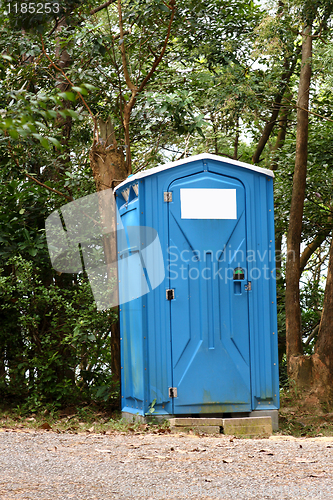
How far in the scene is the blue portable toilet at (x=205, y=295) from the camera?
493cm

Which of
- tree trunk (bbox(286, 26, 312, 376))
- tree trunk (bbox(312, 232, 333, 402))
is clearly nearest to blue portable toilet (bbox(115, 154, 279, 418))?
tree trunk (bbox(312, 232, 333, 402))

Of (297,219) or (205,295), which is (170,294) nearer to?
(205,295)

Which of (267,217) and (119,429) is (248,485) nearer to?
(119,429)

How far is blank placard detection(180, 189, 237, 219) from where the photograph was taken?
5.05m

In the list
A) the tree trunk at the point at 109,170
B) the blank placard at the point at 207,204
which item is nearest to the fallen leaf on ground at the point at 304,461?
the blank placard at the point at 207,204

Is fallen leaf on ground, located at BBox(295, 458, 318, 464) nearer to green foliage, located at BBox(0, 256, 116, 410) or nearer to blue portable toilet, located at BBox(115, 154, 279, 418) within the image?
blue portable toilet, located at BBox(115, 154, 279, 418)

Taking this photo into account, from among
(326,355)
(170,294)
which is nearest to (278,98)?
(326,355)

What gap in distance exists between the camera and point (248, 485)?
2.90 m

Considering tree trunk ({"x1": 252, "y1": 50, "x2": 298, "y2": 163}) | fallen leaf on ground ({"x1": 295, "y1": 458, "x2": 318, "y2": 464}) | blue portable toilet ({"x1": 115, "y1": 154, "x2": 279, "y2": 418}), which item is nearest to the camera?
fallen leaf on ground ({"x1": 295, "y1": 458, "x2": 318, "y2": 464})

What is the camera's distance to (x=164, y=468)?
10.8ft

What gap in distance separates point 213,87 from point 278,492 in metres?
6.50

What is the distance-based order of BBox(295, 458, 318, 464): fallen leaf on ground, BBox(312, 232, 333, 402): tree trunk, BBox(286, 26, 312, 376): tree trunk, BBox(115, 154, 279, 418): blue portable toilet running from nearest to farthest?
BBox(295, 458, 318, 464): fallen leaf on ground < BBox(115, 154, 279, 418): blue portable toilet < BBox(312, 232, 333, 402): tree trunk < BBox(286, 26, 312, 376): tree trunk

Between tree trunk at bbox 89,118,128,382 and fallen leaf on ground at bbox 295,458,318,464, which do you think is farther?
tree trunk at bbox 89,118,128,382

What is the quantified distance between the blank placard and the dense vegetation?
1.32 metres
